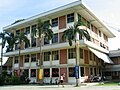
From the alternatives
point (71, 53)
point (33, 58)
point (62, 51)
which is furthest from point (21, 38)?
point (71, 53)

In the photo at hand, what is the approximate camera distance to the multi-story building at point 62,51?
35.7 m

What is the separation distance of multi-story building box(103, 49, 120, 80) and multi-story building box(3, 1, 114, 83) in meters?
1.65

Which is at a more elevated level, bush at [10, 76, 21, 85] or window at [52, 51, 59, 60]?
window at [52, 51, 59, 60]

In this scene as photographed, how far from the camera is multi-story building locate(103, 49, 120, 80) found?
43156 mm

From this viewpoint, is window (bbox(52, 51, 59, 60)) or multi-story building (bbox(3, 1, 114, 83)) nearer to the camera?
multi-story building (bbox(3, 1, 114, 83))

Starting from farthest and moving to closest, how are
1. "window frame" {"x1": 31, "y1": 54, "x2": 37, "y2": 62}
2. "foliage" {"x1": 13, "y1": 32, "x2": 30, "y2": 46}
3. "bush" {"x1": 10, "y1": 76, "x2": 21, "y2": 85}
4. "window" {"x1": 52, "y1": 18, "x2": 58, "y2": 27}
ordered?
1. "window frame" {"x1": 31, "y1": 54, "x2": 37, "y2": 62}
2. "foliage" {"x1": 13, "y1": 32, "x2": 30, "y2": 46}
3. "window" {"x1": 52, "y1": 18, "x2": 58, "y2": 27}
4. "bush" {"x1": 10, "y1": 76, "x2": 21, "y2": 85}

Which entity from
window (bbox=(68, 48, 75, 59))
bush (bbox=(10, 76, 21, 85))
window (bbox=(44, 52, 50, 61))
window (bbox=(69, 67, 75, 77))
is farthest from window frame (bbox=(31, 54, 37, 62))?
window (bbox=(69, 67, 75, 77))

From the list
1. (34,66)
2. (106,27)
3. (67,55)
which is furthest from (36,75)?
(106,27)

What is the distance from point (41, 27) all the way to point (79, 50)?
7456 mm

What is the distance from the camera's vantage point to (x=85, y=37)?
3195 centimetres

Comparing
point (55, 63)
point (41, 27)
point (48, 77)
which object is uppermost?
point (41, 27)

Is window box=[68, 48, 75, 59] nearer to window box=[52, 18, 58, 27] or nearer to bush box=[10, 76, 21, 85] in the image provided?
window box=[52, 18, 58, 27]

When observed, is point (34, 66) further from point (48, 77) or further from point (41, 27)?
point (41, 27)

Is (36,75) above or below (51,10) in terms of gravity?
below
